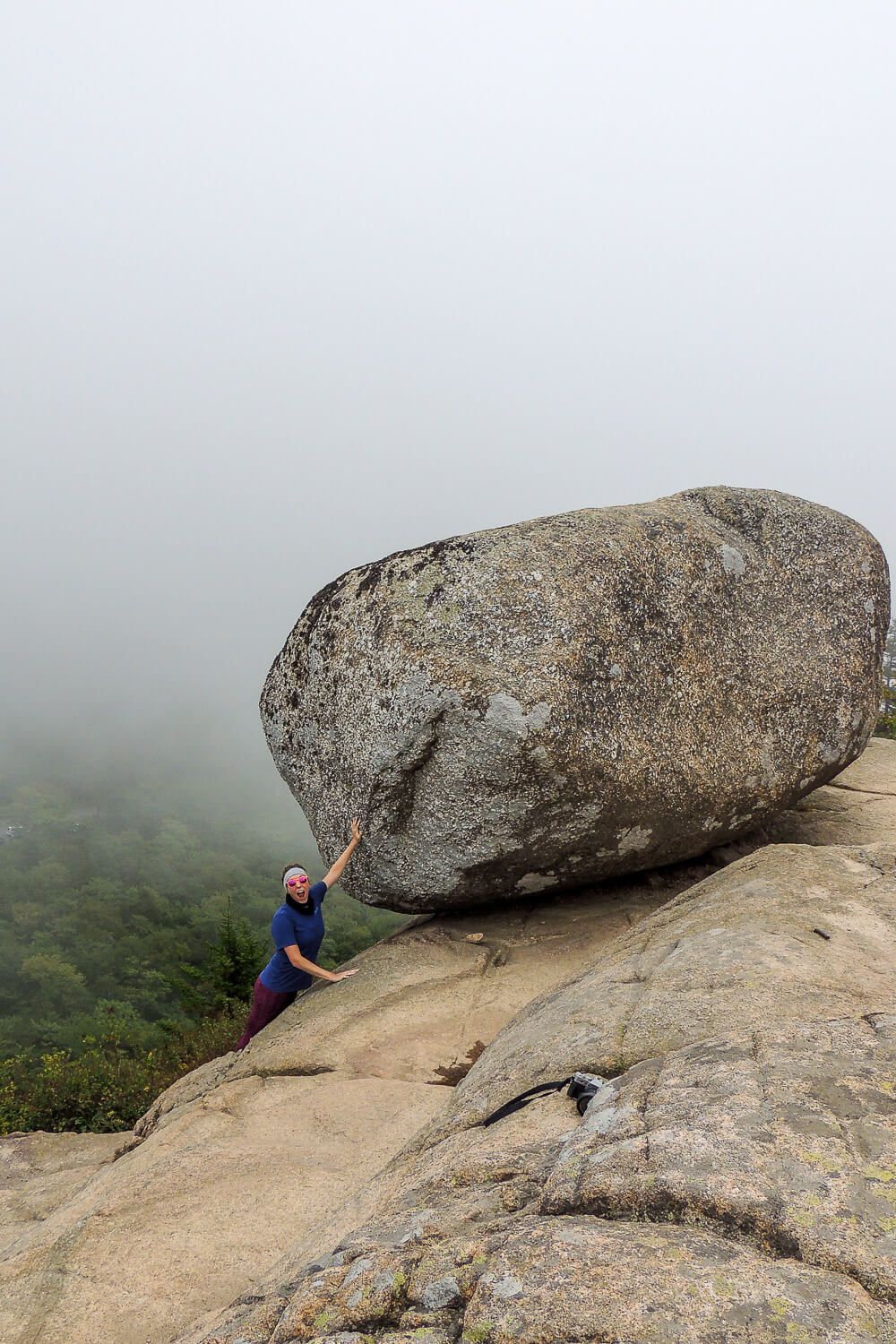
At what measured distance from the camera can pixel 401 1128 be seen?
5840mm

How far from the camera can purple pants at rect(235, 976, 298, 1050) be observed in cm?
859

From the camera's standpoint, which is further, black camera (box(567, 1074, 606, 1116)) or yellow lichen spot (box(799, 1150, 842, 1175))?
black camera (box(567, 1074, 606, 1116))

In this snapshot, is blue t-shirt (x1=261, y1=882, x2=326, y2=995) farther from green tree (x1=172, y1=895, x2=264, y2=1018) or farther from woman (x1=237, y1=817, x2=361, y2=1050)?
green tree (x1=172, y1=895, x2=264, y2=1018)

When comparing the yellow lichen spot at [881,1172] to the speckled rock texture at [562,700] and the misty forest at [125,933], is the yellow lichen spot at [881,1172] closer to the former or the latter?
the speckled rock texture at [562,700]

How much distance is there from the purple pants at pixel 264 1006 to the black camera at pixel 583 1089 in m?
5.45

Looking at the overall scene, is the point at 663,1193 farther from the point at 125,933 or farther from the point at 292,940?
the point at 125,933

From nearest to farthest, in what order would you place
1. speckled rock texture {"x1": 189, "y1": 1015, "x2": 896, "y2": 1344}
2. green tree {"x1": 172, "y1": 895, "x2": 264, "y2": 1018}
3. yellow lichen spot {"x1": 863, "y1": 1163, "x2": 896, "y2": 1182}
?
speckled rock texture {"x1": 189, "y1": 1015, "x2": 896, "y2": 1344}
yellow lichen spot {"x1": 863, "y1": 1163, "x2": 896, "y2": 1182}
green tree {"x1": 172, "y1": 895, "x2": 264, "y2": 1018}

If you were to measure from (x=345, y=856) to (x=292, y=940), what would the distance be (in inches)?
38.2

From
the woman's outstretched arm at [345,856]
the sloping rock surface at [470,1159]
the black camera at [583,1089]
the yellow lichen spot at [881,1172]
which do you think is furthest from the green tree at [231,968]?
the yellow lichen spot at [881,1172]

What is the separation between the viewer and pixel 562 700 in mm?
8062

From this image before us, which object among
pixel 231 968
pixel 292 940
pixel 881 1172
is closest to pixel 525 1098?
pixel 881 1172

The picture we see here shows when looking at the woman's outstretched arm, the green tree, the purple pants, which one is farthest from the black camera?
the green tree

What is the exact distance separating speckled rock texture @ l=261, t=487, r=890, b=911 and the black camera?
4336mm

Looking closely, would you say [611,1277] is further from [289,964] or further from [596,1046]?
[289,964]
